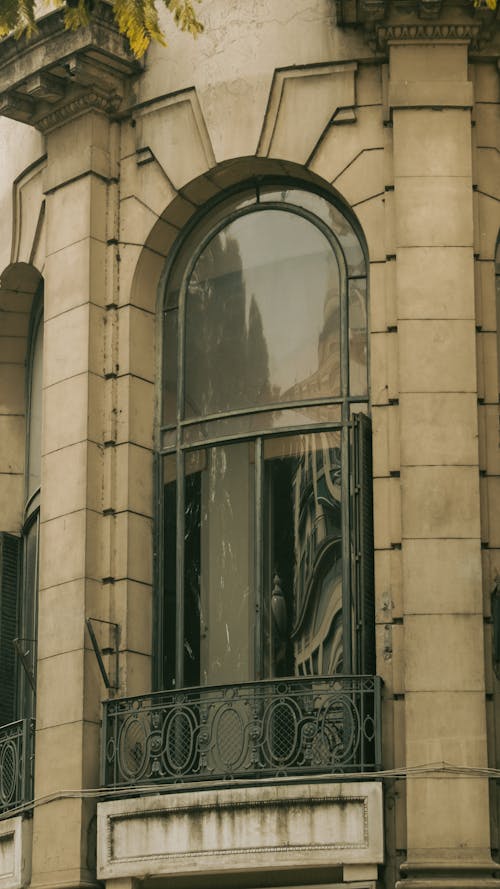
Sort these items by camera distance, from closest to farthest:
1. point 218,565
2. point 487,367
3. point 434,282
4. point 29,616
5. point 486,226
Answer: point 434,282 < point 487,367 < point 486,226 < point 218,565 < point 29,616

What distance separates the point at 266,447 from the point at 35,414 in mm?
4050

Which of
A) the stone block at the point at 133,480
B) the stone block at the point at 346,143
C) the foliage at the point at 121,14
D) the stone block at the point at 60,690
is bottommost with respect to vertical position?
the stone block at the point at 60,690

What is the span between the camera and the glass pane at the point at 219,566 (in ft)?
61.3

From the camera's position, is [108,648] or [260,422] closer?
[108,648]

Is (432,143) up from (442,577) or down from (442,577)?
up

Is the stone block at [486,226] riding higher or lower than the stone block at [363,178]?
lower

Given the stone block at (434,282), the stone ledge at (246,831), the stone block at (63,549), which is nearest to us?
the stone ledge at (246,831)

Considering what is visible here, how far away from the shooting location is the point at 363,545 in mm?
18000

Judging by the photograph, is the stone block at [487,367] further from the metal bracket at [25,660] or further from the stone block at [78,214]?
the metal bracket at [25,660]

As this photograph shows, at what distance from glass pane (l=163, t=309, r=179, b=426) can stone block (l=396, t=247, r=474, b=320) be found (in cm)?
273

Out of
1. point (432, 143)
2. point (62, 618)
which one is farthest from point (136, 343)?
point (432, 143)

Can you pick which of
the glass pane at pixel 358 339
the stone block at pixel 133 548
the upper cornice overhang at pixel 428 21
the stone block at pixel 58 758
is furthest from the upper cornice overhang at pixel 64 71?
the stone block at pixel 58 758

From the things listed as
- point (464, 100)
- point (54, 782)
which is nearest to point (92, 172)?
point (464, 100)

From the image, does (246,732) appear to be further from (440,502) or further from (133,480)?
(133,480)
